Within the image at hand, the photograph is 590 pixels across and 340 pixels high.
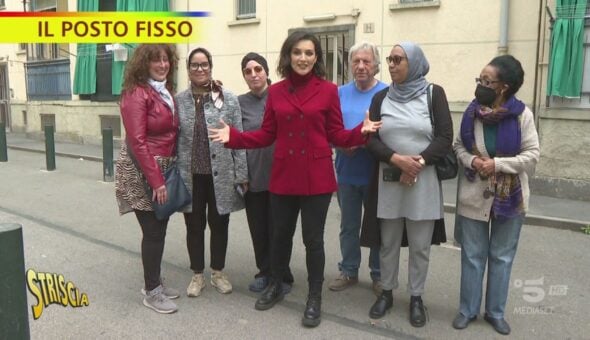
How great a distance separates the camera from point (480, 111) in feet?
11.0

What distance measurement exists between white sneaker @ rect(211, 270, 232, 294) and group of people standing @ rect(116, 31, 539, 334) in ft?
0.54

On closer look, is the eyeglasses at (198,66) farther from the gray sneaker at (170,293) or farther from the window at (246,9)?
the window at (246,9)

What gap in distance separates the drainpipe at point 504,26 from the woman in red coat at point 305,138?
5795 millimetres

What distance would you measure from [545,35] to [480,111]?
18.5 feet

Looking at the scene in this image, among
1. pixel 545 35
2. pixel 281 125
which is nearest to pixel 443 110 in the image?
pixel 281 125

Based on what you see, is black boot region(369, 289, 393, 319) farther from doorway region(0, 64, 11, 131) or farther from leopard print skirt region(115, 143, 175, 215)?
doorway region(0, 64, 11, 131)

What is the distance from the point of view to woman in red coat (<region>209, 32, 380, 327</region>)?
3535mm

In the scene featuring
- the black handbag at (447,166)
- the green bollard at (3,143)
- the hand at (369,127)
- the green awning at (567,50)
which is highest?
the green awning at (567,50)

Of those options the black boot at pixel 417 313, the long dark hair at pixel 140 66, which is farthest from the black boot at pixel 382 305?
the long dark hair at pixel 140 66

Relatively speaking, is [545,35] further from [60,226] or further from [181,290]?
[60,226]

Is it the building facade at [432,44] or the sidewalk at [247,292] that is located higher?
the building facade at [432,44]

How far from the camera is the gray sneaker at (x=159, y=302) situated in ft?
13.0

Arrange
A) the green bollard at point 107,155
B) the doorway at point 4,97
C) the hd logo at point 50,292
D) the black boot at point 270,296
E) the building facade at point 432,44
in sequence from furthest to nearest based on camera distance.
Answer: the doorway at point 4,97 < the green bollard at point 107,155 < the building facade at point 432,44 < the black boot at point 270,296 < the hd logo at point 50,292

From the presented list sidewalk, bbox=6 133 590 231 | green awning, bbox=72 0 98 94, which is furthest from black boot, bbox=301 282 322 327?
green awning, bbox=72 0 98 94
